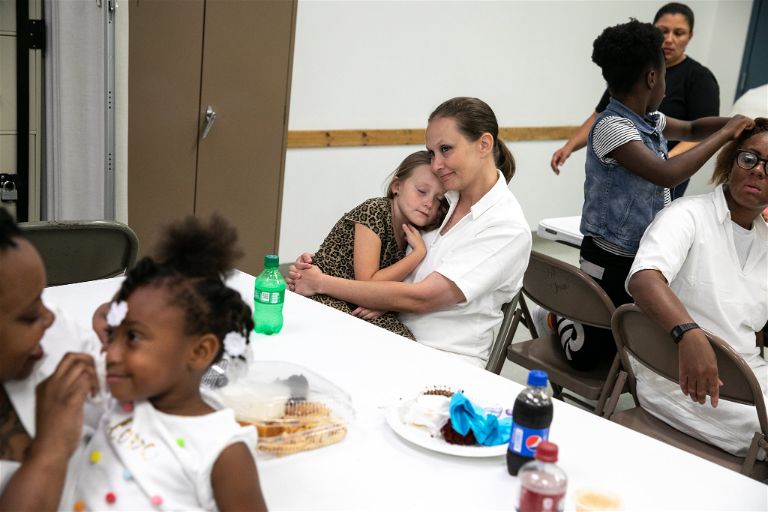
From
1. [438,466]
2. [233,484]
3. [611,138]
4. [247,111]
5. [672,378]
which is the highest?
[611,138]

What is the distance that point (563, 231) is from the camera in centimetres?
345

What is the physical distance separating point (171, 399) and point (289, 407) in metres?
0.35

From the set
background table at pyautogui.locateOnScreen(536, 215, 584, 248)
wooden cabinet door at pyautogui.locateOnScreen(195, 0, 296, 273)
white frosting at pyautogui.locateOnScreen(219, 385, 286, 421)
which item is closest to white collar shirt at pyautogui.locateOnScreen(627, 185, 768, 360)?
background table at pyautogui.locateOnScreen(536, 215, 584, 248)

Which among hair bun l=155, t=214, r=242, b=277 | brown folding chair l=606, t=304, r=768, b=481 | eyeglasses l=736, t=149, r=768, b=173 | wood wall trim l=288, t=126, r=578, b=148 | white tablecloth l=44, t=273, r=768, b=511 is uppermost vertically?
eyeglasses l=736, t=149, r=768, b=173

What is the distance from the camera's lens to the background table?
11.1ft

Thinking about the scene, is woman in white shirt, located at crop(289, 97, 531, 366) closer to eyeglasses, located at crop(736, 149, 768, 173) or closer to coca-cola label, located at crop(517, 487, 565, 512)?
eyeglasses, located at crop(736, 149, 768, 173)

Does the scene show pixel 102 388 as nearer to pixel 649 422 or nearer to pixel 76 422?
pixel 76 422

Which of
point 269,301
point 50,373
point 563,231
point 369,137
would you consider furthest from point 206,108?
point 50,373

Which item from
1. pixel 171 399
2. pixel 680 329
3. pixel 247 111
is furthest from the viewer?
pixel 247 111

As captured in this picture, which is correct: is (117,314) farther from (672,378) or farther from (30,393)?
(672,378)

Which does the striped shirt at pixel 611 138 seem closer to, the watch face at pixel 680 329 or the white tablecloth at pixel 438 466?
the watch face at pixel 680 329

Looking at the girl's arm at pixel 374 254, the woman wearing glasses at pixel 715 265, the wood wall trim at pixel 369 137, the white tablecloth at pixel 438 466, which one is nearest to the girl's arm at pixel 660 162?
the woman wearing glasses at pixel 715 265

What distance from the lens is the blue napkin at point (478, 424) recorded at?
59.6 inches

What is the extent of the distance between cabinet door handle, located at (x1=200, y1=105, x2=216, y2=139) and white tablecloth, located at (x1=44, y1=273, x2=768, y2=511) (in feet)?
7.70
